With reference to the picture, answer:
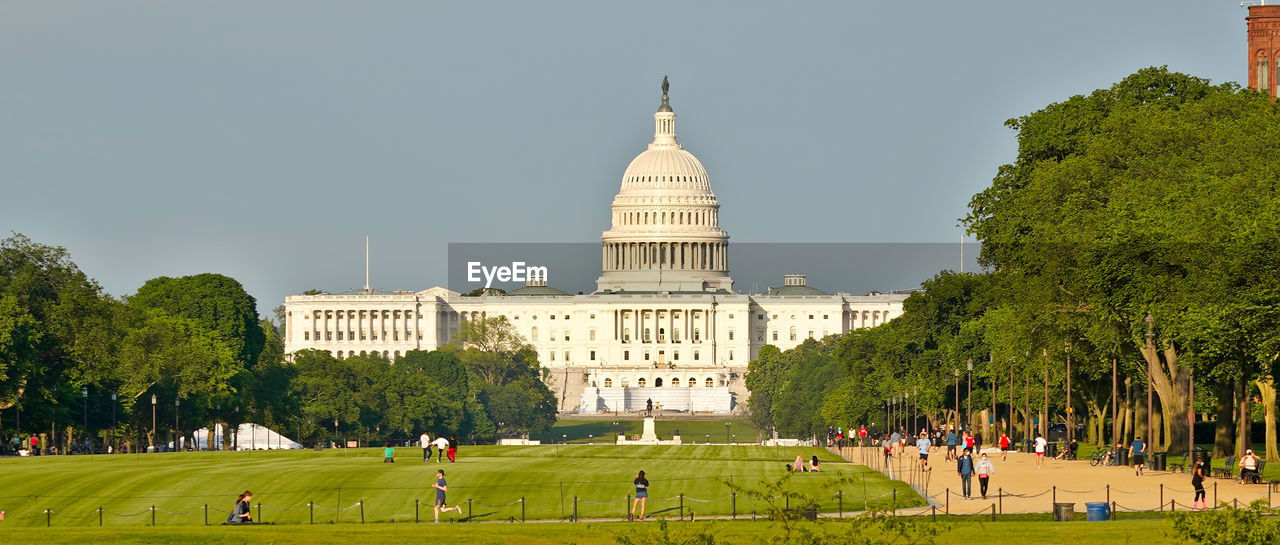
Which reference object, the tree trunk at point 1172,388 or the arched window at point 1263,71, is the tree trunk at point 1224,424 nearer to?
the tree trunk at point 1172,388

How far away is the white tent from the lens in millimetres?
129750

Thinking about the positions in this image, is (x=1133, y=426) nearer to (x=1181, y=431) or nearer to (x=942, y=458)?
(x=942, y=458)

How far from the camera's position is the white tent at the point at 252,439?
426ft

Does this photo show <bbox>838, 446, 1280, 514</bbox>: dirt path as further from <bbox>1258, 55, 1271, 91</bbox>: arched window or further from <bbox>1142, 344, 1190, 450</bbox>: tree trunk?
<bbox>1258, 55, 1271, 91</bbox>: arched window

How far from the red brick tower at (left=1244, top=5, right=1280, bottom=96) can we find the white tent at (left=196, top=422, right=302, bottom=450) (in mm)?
55722

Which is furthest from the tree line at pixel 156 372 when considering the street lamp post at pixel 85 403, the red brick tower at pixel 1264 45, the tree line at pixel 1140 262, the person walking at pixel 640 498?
the red brick tower at pixel 1264 45

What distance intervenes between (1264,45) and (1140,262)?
41.7 metres

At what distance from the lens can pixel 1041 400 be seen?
323ft

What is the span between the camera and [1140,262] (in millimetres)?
68812

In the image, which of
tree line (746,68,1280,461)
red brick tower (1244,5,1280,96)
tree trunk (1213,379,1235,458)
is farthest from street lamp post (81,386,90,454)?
red brick tower (1244,5,1280,96)

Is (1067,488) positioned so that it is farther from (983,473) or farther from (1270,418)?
(1270,418)

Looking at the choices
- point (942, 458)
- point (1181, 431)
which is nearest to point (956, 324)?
point (942, 458)

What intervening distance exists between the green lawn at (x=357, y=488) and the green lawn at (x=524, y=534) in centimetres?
417

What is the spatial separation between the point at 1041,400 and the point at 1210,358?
34.5 meters
